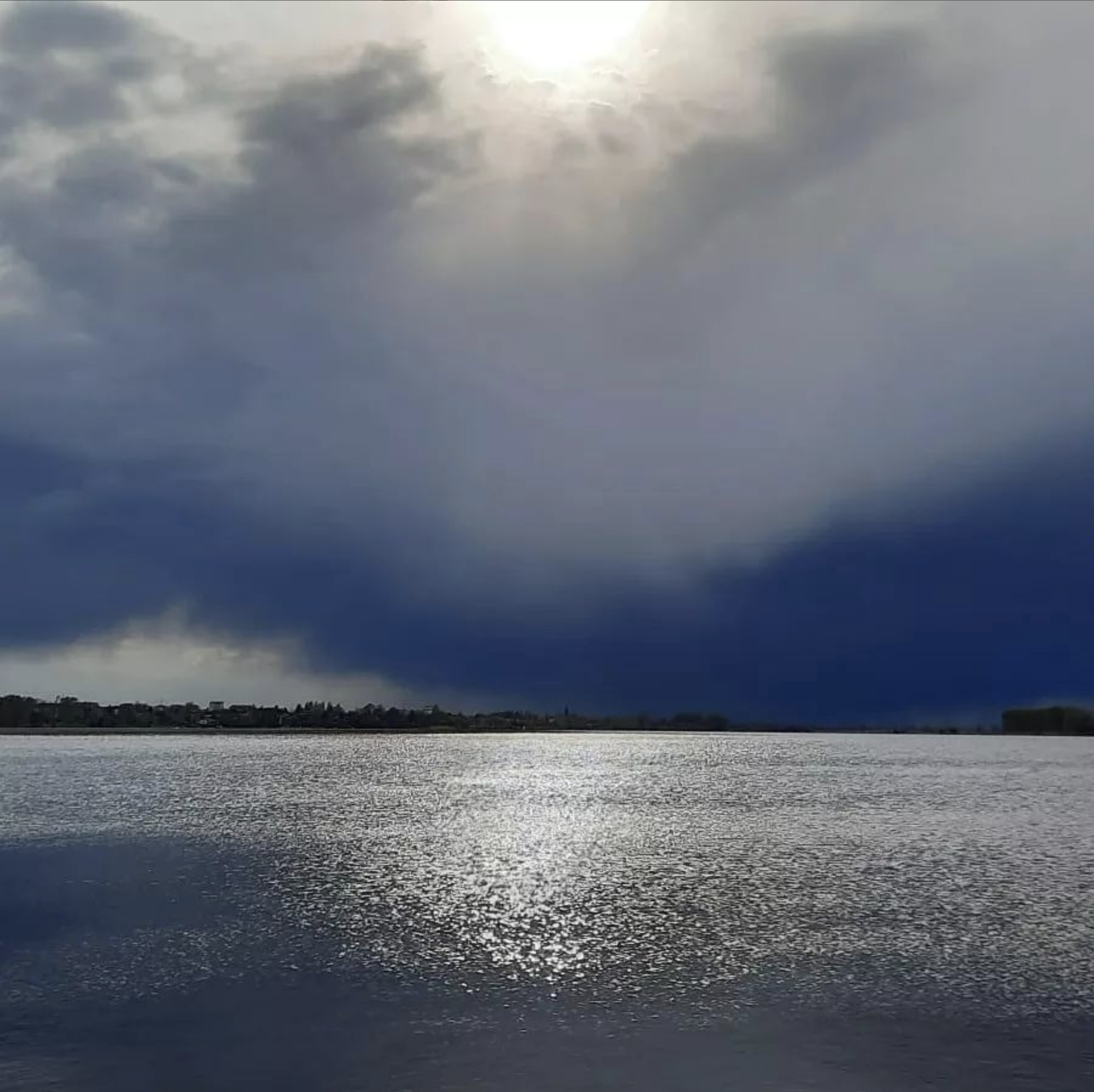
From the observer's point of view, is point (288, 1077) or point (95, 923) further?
point (95, 923)

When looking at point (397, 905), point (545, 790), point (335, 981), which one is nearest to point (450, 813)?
point (545, 790)

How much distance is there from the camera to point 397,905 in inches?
1636

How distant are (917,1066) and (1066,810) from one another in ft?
266

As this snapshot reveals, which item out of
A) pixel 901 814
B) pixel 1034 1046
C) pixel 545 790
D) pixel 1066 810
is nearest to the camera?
pixel 1034 1046

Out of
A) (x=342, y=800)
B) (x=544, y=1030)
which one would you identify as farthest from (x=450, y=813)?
(x=544, y=1030)

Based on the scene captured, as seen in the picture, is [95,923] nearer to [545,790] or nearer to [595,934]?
[595,934]

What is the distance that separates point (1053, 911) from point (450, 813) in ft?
179

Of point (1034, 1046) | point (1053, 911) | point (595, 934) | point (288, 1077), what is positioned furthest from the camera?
point (1053, 911)

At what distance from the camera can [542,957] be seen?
32.1 m

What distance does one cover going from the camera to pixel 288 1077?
21.4m

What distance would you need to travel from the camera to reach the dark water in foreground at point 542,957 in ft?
72.7

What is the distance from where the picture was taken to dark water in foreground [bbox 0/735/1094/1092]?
22156 millimetres

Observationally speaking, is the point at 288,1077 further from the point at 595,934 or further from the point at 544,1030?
the point at 595,934

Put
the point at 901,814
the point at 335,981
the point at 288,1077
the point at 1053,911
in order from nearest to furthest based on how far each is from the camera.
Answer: the point at 288,1077 → the point at 335,981 → the point at 1053,911 → the point at 901,814
